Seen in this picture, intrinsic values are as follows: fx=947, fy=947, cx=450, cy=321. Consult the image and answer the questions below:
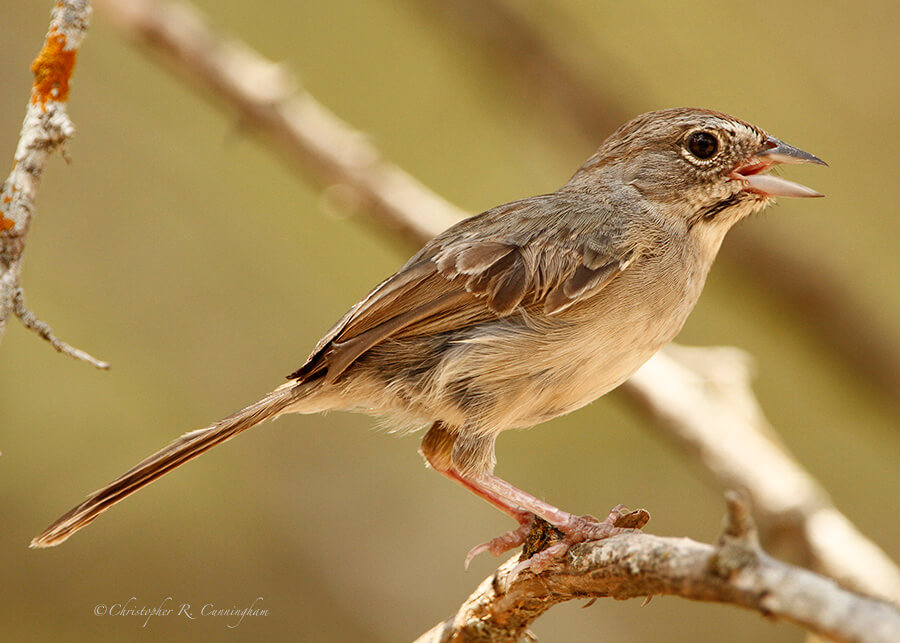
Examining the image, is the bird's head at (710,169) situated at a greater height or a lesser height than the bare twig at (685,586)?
greater

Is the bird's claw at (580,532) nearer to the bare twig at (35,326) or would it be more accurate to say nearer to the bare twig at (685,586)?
the bare twig at (685,586)

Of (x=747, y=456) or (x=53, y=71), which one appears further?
(x=747, y=456)

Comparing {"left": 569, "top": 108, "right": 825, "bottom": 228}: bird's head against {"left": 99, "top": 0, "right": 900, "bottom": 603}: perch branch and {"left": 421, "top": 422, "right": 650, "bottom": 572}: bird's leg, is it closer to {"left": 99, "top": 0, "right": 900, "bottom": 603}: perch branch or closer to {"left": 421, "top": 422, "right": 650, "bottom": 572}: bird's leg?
{"left": 421, "top": 422, "right": 650, "bottom": 572}: bird's leg

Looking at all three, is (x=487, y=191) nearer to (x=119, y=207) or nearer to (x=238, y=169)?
(x=238, y=169)

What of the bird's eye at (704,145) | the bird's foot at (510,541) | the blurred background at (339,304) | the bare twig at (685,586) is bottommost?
the bare twig at (685,586)

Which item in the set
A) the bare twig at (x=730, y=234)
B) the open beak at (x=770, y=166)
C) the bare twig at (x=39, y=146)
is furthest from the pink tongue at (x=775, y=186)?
the bare twig at (x=39, y=146)

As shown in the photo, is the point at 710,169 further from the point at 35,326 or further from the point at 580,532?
the point at 35,326

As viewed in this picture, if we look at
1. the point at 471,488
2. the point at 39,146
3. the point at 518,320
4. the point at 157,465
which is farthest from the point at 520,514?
the point at 39,146
